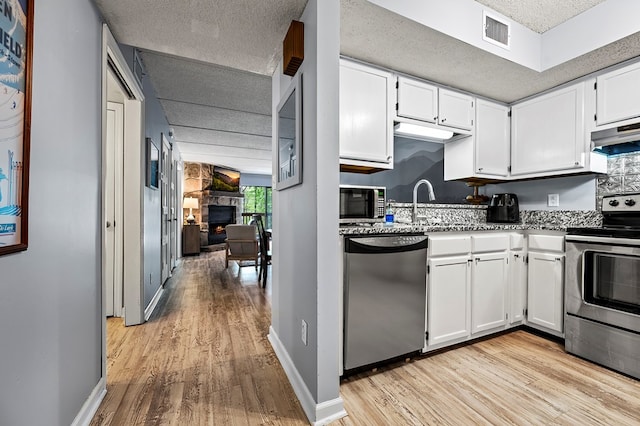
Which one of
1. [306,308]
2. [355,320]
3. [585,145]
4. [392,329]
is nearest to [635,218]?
[585,145]

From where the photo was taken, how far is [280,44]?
1.91 m

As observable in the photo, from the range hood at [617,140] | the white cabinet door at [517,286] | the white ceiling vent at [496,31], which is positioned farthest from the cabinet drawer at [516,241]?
the white ceiling vent at [496,31]

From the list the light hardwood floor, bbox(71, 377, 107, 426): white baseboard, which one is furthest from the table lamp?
bbox(71, 377, 107, 426): white baseboard

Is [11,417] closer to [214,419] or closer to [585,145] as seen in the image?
[214,419]

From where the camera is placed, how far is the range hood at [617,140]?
2160 mm

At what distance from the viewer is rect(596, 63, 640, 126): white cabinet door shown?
2.07m

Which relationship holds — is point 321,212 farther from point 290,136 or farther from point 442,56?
point 442,56

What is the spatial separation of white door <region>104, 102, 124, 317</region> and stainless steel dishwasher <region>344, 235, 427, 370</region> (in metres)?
2.22

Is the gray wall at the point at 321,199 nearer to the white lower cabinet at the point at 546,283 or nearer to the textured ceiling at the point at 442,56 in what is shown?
the textured ceiling at the point at 442,56

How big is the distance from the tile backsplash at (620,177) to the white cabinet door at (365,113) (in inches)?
73.6

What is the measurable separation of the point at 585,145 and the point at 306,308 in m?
2.60

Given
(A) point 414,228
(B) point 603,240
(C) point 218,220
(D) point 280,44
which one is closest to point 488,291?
(B) point 603,240

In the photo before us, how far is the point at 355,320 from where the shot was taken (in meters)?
1.69

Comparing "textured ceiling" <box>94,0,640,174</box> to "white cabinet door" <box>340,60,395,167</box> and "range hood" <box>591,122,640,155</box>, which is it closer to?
"white cabinet door" <box>340,60,395,167</box>
